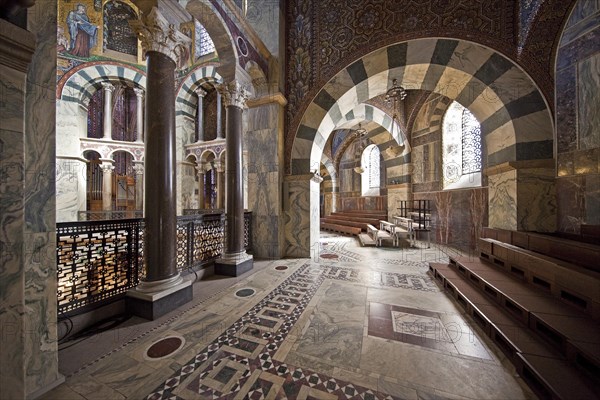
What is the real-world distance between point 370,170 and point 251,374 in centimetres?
1213

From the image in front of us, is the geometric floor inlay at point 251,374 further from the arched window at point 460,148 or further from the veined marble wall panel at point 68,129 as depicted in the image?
the veined marble wall panel at point 68,129

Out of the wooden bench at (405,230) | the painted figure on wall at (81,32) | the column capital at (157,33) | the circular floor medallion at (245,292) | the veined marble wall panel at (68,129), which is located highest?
the painted figure on wall at (81,32)

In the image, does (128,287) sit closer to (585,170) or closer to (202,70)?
(585,170)

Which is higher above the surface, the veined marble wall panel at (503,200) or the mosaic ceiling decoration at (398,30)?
the mosaic ceiling decoration at (398,30)

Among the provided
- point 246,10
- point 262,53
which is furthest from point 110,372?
point 246,10

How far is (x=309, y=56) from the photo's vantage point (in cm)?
562

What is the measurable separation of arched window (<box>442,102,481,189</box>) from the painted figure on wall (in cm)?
1638

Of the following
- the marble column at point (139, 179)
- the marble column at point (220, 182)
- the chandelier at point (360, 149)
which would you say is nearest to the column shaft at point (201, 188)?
the marble column at point (220, 182)

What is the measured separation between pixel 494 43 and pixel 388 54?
2.03m

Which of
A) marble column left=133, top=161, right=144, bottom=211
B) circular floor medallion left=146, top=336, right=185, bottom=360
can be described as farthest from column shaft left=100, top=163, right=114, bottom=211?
circular floor medallion left=146, top=336, right=185, bottom=360

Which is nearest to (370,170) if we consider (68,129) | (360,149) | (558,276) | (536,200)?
(360,149)

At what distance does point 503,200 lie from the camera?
4215 mm

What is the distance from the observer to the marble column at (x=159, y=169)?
9.34 feet

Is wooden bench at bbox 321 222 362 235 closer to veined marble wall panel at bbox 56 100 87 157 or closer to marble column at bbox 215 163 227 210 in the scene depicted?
marble column at bbox 215 163 227 210
